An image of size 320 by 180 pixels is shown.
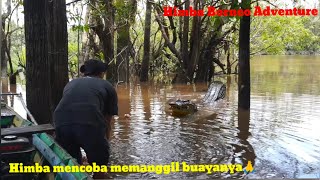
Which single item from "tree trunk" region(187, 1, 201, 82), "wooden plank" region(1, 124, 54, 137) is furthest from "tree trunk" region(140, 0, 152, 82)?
"wooden plank" region(1, 124, 54, 137)

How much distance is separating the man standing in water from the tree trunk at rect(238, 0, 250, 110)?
237 inches

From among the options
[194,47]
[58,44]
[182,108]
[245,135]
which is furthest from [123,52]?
[58,44]

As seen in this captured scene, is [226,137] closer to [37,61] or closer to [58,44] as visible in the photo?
[58,44]

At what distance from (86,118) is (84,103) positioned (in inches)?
6.9

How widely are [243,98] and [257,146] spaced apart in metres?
3.41

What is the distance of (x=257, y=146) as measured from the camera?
282 inches

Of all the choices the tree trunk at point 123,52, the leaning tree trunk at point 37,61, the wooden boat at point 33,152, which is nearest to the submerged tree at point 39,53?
the leaning tree trunk at point 37,61

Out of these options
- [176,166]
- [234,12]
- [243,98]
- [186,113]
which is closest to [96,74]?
[176,166]

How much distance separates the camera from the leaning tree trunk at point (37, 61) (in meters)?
5.87

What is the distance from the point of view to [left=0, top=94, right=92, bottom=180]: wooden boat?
3.69 meters

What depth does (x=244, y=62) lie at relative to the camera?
10.1 meters

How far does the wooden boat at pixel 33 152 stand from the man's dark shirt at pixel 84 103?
239 mm

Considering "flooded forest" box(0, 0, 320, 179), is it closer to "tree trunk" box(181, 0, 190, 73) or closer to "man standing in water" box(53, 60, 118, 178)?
"tree trunk" box(181, 0, 190, 73)

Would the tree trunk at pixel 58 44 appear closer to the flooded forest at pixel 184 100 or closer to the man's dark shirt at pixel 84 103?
the flooded forest at pixel 184 100
